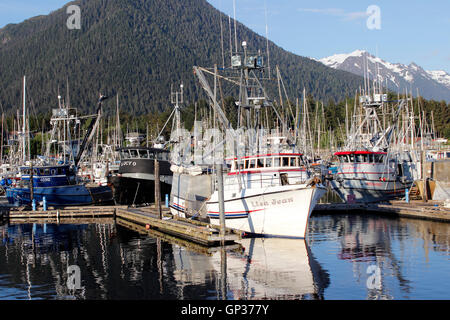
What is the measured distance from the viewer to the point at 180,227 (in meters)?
31.2

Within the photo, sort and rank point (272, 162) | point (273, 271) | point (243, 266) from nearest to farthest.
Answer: point (273, 271), point (243, 266), point (272, 162)

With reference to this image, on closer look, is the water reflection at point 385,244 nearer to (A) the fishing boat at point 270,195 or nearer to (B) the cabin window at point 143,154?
(A) the fishing boat at point 270,195

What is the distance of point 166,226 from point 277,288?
1564 cm

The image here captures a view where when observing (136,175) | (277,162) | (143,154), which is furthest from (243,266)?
(143,154)

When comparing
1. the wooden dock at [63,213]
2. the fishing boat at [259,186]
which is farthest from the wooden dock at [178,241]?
the wooden dock at [63,213]

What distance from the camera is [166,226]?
110 feet

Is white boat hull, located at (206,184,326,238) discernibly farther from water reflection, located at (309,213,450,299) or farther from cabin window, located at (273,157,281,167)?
cabin window, located at (273,157,281,167)

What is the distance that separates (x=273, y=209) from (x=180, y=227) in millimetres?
6237

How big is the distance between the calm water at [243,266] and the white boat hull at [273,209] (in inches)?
36.0

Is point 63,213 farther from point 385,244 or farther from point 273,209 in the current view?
point 385,244

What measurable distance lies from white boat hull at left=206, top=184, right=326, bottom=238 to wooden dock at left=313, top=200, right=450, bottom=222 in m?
10.5

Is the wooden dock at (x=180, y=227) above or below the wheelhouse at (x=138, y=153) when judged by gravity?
below

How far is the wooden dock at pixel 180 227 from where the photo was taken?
27516 mm
